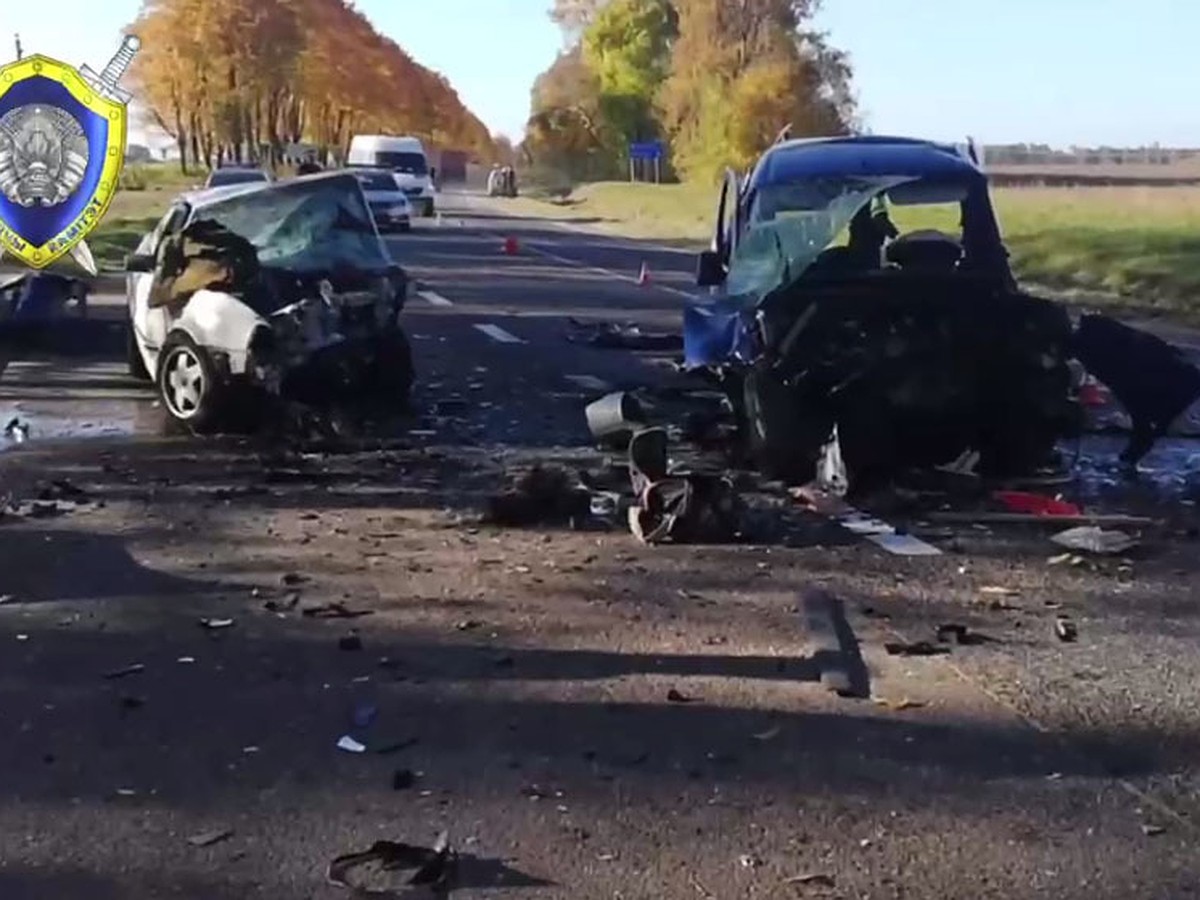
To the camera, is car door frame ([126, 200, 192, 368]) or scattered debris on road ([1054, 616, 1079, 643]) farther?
car door frame ([126, 200, 192, 368])

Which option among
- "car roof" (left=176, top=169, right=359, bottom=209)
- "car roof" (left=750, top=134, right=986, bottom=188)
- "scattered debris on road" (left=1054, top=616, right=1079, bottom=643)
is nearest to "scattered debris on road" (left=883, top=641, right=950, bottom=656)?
"scattered debris on road" (left=1054, top=616, right=1079, bottom=643)

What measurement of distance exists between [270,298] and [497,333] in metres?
7.84

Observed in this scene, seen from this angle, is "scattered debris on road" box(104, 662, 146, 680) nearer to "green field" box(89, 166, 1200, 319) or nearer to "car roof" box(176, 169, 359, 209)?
"green field" box(89, 166, 1200, 319)

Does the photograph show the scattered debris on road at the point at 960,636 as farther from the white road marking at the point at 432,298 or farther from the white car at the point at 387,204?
the white car at the point at 387,204

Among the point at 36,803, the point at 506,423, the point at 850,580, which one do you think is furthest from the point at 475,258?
the point at 36,803

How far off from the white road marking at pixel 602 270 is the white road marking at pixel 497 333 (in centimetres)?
250

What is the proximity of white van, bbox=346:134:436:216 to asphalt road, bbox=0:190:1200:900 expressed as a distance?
2085 inches

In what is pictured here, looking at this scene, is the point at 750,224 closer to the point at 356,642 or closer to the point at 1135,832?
the point at 356,642

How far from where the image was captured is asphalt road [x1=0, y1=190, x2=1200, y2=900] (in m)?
4.96

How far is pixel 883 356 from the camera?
1040 centimetres

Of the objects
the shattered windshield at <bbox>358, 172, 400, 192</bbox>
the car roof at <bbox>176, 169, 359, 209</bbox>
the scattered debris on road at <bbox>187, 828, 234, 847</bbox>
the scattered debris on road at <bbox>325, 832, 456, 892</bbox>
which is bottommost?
the scattered debris on road at <bbox>187, 828, 234, 847</bbox>

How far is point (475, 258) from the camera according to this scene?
1518 inches

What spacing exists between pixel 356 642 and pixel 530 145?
114017mm

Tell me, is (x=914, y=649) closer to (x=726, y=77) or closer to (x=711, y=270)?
(x=711, y=270)
